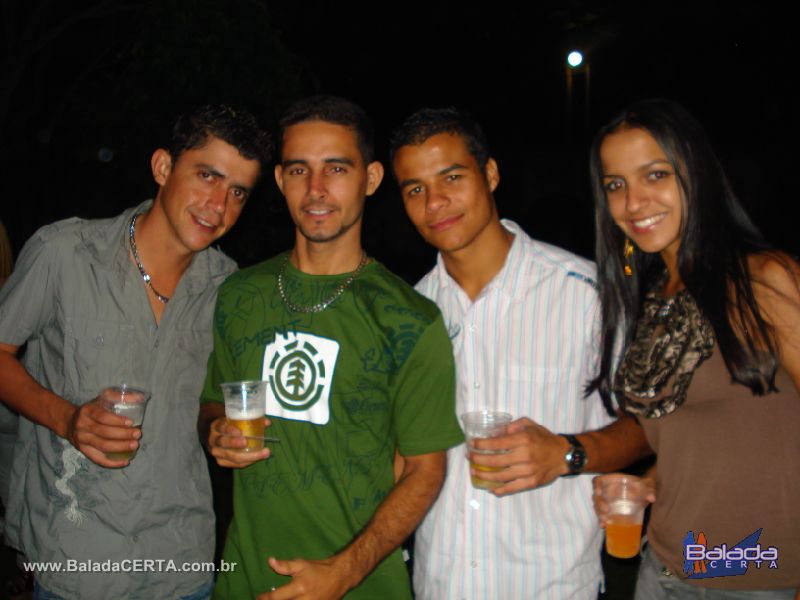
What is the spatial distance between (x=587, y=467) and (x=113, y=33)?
44.8 feet

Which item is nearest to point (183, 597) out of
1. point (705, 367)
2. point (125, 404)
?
point (125, 404)

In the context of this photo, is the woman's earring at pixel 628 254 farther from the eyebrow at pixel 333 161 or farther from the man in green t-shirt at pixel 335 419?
the eyebrow at pixel 333 161

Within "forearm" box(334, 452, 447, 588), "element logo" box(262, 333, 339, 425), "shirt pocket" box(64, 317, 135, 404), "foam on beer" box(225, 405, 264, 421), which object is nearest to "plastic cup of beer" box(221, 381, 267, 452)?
"foam on beer" box(225, 405, 264, 421)

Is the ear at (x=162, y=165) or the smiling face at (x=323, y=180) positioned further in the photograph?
the ear at (x=162, y=165)

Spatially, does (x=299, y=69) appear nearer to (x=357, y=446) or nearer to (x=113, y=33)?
(x=357, y=446)

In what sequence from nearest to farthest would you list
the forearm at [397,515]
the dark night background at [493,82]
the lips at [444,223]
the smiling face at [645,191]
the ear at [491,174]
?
the forearm at [397,515] → the smiling face at [645,191] → the lips at [444,223] → the ear at [491,174] → the dark night background at [493,82]

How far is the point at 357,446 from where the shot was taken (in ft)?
8.70

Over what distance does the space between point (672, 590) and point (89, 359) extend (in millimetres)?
2521

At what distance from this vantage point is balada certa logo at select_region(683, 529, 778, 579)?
238 cm

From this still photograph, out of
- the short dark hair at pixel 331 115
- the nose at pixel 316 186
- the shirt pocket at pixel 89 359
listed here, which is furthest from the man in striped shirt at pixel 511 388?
the shirt pocket at pixel 89 359

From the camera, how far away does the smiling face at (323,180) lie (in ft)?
9.23

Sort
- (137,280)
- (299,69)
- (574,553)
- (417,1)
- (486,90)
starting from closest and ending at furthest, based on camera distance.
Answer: (574,553), (137,280), (299,69), (417,1), (486,90)

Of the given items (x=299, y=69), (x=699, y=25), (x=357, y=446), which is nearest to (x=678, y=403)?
(x=357, y=446)

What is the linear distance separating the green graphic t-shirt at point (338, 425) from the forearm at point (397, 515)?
0.08m
